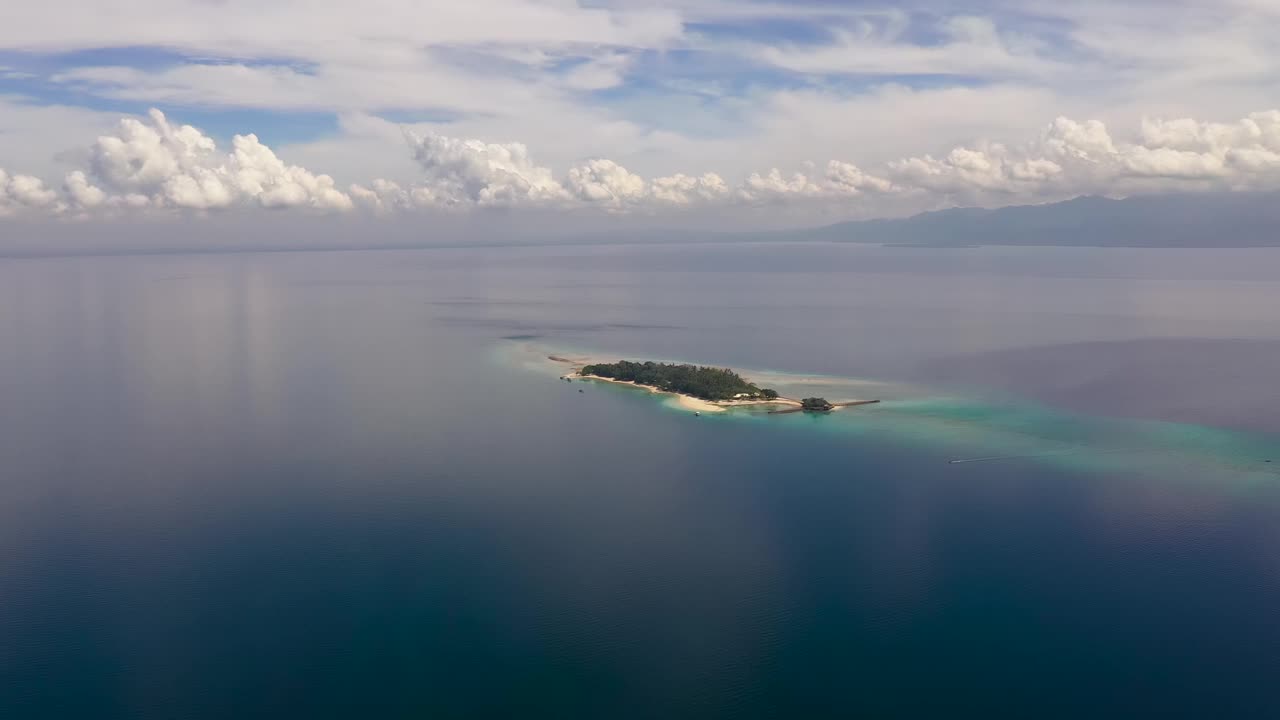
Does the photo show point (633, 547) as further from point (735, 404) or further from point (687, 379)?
point (687, 379)

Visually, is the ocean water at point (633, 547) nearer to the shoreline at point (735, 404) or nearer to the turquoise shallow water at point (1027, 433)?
the turquoise shallow water at point (1027, 433)

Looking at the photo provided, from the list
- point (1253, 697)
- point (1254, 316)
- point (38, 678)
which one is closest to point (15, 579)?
point (38, 678)

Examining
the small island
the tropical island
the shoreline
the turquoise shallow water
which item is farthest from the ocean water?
the small island

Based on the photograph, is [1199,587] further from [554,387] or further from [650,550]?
[554,387]

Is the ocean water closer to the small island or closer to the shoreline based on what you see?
the shoreline

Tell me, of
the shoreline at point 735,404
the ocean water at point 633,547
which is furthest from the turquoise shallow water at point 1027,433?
the shoreline at point 735,404
